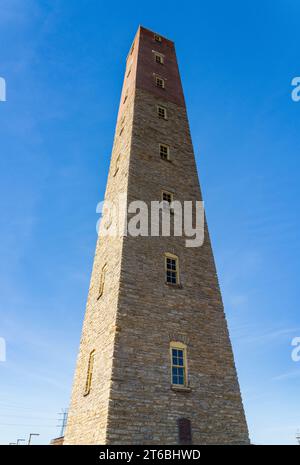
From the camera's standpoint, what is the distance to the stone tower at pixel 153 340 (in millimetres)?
11742

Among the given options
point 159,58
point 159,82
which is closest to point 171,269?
point 159,82

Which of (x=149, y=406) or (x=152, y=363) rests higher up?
(x=152, y=363)

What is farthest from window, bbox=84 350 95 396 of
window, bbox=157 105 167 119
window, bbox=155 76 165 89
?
window, bbox=155 76 165 89

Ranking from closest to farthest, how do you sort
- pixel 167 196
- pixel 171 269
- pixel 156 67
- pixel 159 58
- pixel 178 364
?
pixel 178 364
pixel 171 269
pixel 167 196
pixel 156 67
pixel 159 58

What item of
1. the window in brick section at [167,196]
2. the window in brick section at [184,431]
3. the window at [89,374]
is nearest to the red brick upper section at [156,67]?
the window in brick section at [167,196]

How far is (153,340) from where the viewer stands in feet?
43.7

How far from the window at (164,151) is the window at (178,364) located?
1145 centimetres

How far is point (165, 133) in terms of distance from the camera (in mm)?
22094

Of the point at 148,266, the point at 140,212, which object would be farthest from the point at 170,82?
the point at 148,266

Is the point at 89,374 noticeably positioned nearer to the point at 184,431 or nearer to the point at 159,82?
the point at 184,431

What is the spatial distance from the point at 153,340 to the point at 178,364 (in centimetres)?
143

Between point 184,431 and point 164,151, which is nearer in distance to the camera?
point 184,431

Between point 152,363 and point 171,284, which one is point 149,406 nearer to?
point 152,363
